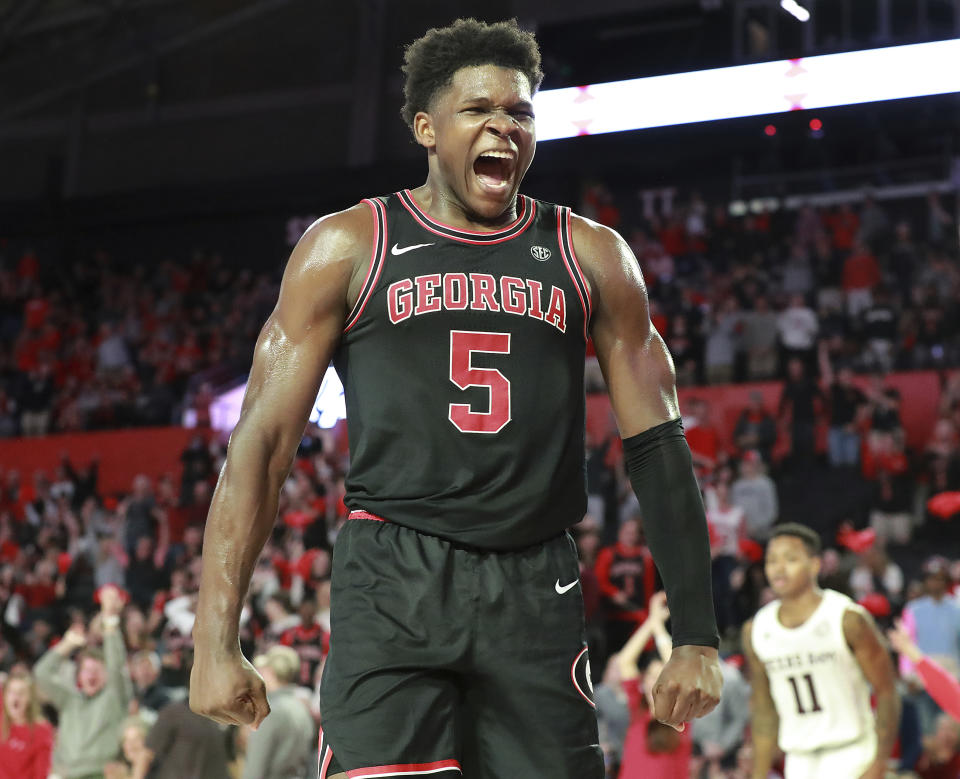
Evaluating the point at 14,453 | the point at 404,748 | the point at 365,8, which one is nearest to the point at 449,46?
the point at 404,748

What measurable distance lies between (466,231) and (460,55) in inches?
15.6

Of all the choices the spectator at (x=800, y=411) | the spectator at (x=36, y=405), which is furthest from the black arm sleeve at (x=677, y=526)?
the spectator at (x=36, y=405)

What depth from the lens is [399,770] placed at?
8.41ft

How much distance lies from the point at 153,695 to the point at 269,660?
89.7 inches

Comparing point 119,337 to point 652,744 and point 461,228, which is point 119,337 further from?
point 461,228

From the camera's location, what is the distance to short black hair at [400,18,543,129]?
9.67ft

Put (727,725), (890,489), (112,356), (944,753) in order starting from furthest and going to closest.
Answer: (112,356)
(890,489)
(727,725)
(944,753)

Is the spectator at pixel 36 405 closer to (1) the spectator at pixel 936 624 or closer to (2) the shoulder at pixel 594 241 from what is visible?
(1) the spectator at pixel 936 624

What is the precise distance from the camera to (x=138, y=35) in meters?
23.2

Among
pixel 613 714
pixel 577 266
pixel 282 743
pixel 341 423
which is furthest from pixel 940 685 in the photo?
pixel 341 423

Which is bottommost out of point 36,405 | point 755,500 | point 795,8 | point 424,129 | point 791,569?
point 791,569

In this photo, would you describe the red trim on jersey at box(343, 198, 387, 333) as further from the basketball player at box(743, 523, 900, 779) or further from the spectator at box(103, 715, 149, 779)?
the spectator at box(103, 715, 149, 779)

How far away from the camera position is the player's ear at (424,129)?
301 cm

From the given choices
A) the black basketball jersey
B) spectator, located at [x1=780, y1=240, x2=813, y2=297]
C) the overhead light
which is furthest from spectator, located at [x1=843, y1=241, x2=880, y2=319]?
the black basketball jersey
